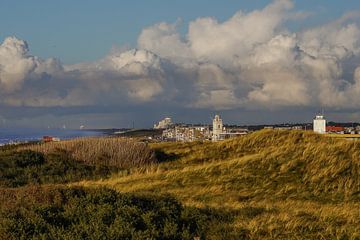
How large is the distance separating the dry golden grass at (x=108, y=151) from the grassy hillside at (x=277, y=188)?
9.81ft

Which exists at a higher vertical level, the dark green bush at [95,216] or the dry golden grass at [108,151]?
the dry golden grass at [108,151]

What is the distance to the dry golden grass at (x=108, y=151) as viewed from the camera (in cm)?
3881

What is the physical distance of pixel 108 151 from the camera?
1558 inches

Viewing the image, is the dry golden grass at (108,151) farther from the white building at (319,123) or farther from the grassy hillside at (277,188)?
the white building at (319,123)

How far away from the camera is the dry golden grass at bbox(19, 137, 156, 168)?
127ft

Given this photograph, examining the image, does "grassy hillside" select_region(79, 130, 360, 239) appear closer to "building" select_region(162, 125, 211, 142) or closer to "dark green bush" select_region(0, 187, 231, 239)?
"dark green bush" select_region(0, 187, 231, 239)

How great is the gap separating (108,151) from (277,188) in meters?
16.6

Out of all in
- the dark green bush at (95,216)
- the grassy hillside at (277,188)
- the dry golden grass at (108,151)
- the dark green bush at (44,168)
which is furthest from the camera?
the dry golden grass at (108,151)

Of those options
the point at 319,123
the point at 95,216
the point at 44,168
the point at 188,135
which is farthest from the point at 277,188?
the point at 188,135

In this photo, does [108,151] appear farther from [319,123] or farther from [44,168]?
[319,123]

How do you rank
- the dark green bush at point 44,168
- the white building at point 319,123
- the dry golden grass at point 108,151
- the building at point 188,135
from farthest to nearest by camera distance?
the building at point 188,135 → the white building at point 319,123 → the dry golden grass at point 108,151 → the dark green bush at point 44,168

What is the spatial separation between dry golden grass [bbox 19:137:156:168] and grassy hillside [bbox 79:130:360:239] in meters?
2.99

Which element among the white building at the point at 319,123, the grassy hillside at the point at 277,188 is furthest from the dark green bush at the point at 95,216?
the white building at the point at 319,123

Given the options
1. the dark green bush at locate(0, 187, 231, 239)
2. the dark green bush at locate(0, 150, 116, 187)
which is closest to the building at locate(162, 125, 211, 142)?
the dark green bush at locate(0, 150, 116, 187)
